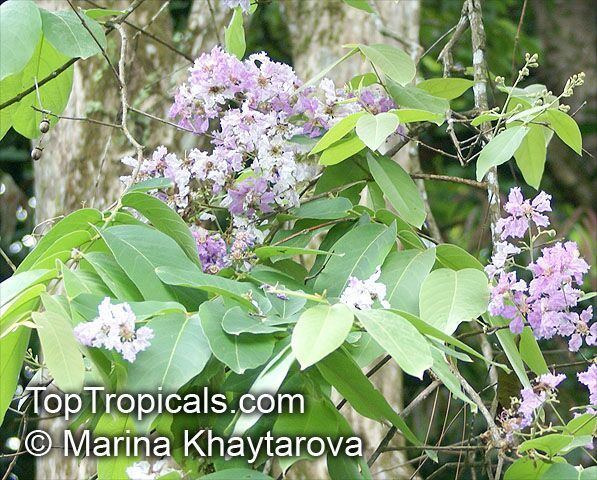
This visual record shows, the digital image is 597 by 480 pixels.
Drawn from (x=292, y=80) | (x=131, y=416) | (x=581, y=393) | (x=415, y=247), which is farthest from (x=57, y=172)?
(x=581, y=393)

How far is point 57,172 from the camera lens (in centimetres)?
227

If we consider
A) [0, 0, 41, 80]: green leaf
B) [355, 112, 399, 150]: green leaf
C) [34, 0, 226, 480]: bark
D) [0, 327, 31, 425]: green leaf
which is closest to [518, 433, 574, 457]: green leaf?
[355, 112, 399, 150]: green leaf

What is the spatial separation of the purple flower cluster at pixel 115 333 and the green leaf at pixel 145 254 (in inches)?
4.2

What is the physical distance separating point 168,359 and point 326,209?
412mm

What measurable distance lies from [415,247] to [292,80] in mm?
285

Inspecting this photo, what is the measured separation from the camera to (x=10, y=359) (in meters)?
0.83

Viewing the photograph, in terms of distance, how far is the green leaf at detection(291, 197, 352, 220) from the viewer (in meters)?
1.14

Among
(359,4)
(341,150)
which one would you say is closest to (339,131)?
(341,150)

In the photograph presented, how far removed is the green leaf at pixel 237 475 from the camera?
0.81 metres

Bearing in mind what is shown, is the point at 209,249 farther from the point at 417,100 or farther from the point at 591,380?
the point at 591,380

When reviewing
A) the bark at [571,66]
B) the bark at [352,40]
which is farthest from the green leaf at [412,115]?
the bark at [571,66]

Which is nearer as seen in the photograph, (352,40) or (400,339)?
(400,339)

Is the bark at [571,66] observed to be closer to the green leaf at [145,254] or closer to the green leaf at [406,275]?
the green leaf at [406,275]

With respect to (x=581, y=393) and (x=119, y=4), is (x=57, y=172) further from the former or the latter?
(x=581, y=393)
